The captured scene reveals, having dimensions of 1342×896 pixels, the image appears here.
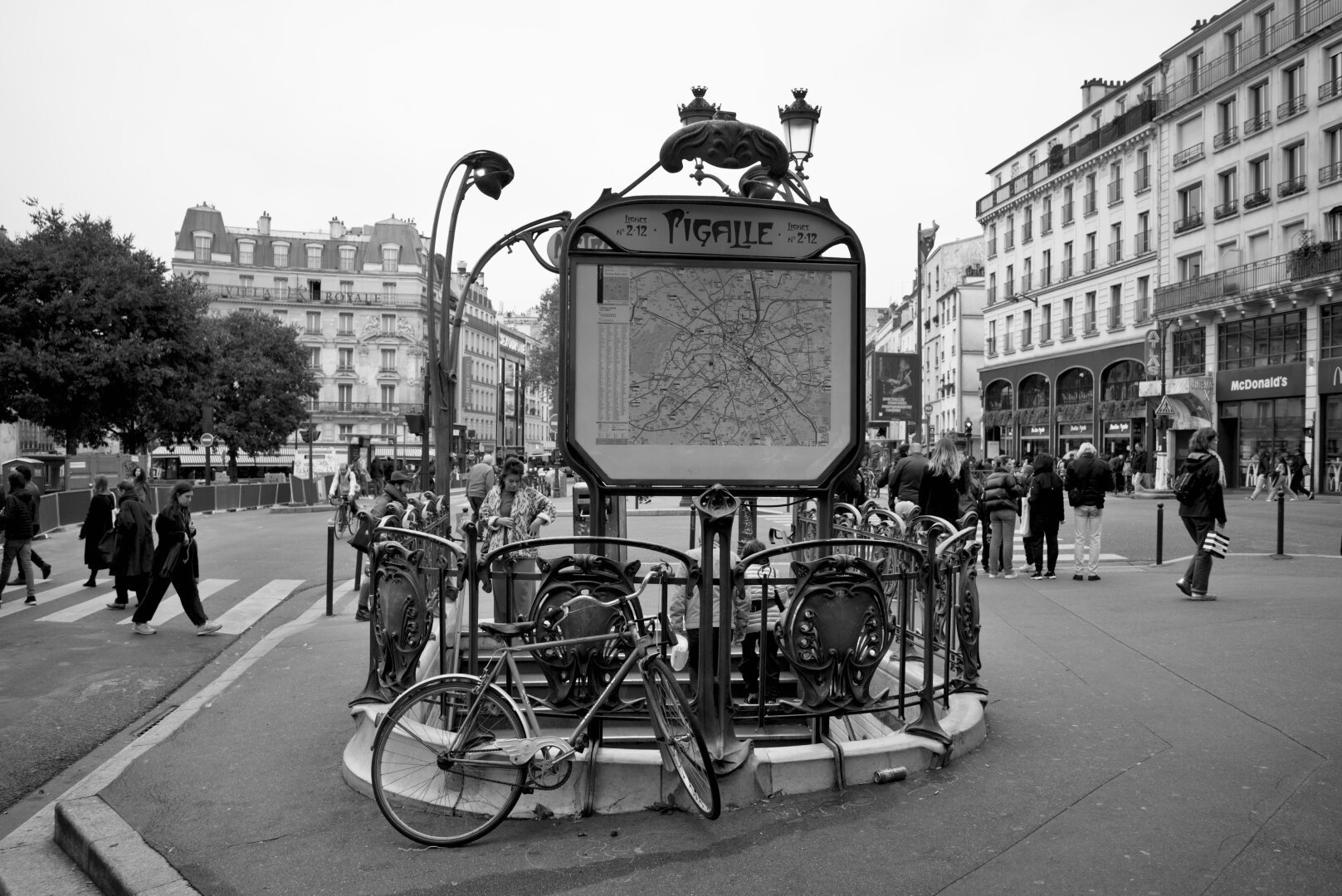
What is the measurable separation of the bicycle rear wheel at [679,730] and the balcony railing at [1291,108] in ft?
136

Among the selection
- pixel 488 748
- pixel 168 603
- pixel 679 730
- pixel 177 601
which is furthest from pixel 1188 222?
pixel 488 748

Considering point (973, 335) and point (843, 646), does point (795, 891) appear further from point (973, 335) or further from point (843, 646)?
point (973, 335)

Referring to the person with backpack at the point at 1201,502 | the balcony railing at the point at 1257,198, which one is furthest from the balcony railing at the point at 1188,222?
the person with backpack at the point at 1201,502

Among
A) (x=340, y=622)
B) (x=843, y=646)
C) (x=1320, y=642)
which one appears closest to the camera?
(x=843, y=646)

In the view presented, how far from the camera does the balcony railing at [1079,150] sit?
47.0 m

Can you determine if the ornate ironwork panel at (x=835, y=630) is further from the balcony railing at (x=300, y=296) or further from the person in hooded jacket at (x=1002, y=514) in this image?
the balcony railing at (x=300, y=296)

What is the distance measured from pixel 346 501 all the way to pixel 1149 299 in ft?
129

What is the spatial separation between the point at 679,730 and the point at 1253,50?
44.6 m

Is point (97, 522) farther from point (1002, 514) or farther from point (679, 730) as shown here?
point (1002, 514)

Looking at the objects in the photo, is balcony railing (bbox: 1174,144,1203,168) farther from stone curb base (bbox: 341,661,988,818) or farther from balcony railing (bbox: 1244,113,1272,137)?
stone curb base (bbox: 341,661,988,818)

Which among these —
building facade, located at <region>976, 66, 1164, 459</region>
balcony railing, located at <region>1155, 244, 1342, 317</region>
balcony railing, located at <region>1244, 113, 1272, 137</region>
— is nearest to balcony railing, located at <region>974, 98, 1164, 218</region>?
building facade, located at <region>976, 66, 1164, 459</region>

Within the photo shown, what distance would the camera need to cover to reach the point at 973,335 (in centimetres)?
7250

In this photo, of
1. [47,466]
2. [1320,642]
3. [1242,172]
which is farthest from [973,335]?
[1320,642]

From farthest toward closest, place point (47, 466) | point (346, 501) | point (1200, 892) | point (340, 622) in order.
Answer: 1. point (47, 466)
2. point (346, 501)
3. point (340, 622)
4. point (1200, 892)
